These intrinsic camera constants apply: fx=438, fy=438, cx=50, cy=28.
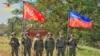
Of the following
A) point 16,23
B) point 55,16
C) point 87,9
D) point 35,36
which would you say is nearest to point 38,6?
point 55,16

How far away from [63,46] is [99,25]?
24.5m

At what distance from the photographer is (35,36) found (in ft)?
84.9

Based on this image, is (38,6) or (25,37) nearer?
(25,37)

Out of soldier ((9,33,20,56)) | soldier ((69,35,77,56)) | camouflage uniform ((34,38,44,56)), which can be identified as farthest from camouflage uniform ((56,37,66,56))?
soldier ((9,33,20,56))

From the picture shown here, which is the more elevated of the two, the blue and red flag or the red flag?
the red flag

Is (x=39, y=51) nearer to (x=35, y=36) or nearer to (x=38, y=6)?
(x=35, y=36)

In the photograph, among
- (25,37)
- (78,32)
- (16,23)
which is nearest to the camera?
(25,37)

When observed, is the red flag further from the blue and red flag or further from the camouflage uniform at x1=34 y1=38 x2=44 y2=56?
the blue and red flag

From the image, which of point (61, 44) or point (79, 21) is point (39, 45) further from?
point (79, 21)

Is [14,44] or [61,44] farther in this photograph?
[14,44]

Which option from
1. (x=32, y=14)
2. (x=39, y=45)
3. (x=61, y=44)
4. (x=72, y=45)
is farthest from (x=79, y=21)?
(x=39, y=45)

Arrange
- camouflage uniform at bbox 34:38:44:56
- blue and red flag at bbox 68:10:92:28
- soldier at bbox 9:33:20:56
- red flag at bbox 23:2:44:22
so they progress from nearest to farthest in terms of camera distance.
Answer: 1. camouflage uniform at bbox 34:38:44:56
2. soldier at bbox 9:33:20:56
3. red flag at bbox 23:2:44:22
4. blue and red flag at bbox 68:10:92:28

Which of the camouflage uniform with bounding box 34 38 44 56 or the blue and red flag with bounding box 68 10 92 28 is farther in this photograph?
the blue and red flag with bounding box 68 10 92 28

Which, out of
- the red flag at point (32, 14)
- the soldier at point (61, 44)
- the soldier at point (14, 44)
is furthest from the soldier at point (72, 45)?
the soldier at point (14, 44)
